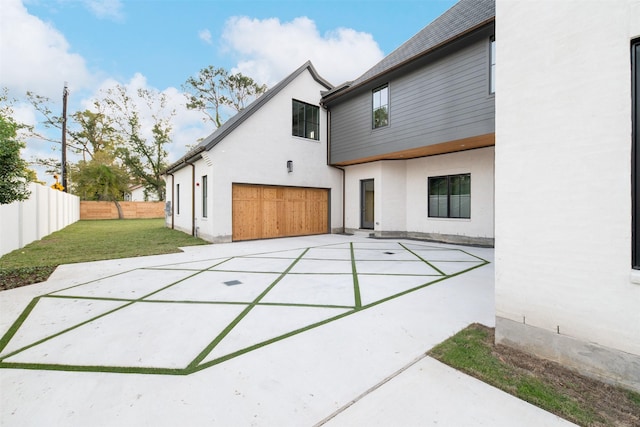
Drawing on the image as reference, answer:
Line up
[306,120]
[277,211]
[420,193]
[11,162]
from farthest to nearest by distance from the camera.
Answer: [306,120]
[277,211]
[420,193]
[11,162]

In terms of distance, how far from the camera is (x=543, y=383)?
200 centimetres

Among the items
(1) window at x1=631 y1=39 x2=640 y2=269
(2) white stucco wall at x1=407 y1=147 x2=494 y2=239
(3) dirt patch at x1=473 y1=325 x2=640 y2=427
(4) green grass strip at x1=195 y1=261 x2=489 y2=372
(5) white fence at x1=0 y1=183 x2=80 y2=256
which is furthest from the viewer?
(2) white stucco wall at x1=407 y1=147 x2=494 y2=239

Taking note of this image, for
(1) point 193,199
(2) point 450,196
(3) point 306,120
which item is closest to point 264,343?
(2) point 450,196

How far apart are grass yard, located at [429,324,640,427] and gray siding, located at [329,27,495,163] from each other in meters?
6.53

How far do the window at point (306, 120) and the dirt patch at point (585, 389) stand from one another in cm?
1070

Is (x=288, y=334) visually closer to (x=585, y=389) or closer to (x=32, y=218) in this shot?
(x=585, y=389)

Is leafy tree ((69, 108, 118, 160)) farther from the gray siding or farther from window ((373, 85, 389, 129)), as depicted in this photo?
window ((373, 85, 389, 129))

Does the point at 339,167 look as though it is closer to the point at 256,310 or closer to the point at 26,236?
the point at 256,310

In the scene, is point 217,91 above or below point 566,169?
above

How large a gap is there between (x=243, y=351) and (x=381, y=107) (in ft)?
32.9

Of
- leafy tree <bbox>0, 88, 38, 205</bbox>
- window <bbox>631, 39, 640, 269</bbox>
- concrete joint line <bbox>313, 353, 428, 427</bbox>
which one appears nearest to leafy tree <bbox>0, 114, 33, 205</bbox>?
leafy tree <bbox>0, 88, 38, 205</bbox>

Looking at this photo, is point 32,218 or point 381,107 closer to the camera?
point 32,218

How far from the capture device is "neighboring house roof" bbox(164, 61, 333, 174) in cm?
941

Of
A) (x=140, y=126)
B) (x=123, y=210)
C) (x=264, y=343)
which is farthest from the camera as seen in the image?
(x=123, y=210)
